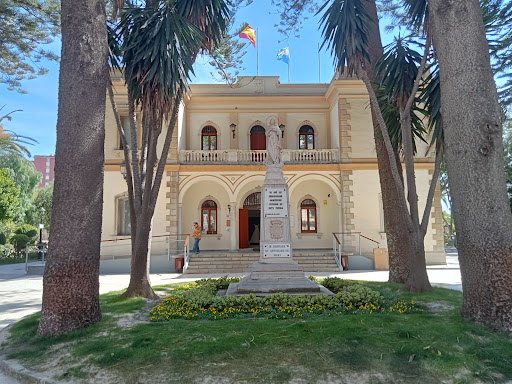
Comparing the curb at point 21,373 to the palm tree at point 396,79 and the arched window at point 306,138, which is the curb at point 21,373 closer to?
the palm tree at point 396,79

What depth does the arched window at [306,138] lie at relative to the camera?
66.8 ft

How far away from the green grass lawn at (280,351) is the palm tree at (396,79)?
253cm

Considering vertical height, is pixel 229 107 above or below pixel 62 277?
above

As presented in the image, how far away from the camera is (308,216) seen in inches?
766

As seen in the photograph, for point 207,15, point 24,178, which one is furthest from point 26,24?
point 24,178

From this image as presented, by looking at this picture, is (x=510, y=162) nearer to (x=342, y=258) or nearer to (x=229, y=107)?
(x=342, y=258)

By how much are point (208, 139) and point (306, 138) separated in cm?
539

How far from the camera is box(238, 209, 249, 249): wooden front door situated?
18941 millimetres

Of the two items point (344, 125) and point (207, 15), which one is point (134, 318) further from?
point (344, 125)

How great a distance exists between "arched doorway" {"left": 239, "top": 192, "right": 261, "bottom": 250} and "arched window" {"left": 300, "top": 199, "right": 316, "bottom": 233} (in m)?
2.34

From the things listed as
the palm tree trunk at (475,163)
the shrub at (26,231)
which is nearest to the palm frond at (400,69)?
the palm tree trunk at (475,163)

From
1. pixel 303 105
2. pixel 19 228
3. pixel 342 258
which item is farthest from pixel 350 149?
pixel 19 228

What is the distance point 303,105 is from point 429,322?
16493mm

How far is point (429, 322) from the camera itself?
5.17 metres
